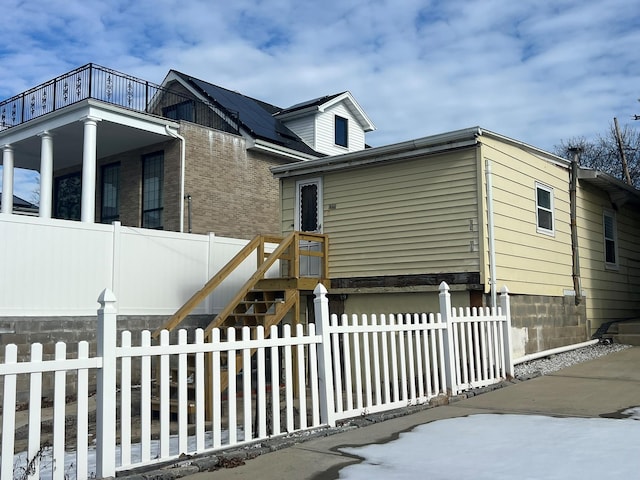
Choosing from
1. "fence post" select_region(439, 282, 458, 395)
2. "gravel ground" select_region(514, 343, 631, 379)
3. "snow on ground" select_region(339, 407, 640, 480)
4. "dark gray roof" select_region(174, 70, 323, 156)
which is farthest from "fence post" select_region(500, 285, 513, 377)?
"dark gray roof" select_region(174, 70, 323, 156)

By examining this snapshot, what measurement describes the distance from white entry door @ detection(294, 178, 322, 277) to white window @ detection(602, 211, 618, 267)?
7.02 m

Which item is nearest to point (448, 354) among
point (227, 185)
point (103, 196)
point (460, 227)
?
point (460, 227)

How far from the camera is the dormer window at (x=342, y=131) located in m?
23.7

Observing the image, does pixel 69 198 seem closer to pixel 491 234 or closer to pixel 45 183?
pixel 45 183

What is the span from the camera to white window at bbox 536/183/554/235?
40.6 feet

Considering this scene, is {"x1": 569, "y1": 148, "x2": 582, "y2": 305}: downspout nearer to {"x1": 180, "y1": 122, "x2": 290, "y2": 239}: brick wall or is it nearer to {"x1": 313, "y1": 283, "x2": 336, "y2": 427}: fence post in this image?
{"x1": 313, "y1": 283, "x2": 336, "y2": 427}: fence post

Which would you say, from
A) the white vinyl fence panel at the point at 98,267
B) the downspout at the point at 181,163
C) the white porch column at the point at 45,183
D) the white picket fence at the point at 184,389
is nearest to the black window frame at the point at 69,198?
the white porch column at the point at 45,183

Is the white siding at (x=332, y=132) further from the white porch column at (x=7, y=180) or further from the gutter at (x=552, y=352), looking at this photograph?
the gutter at (x=552, y=352)

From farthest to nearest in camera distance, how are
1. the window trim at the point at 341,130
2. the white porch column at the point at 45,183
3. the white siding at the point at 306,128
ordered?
the window trim at the point at 341,130 → the white siding at the point at 306,128 → the white porch column at the point at 45,183

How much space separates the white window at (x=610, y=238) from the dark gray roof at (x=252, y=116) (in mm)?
9368

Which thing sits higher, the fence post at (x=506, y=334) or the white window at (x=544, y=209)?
the white window at (x=544, y=209)

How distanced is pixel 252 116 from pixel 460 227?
11940mm

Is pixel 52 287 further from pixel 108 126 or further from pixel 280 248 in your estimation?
pixel 108 126

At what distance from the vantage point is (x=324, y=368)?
21.1 ft
